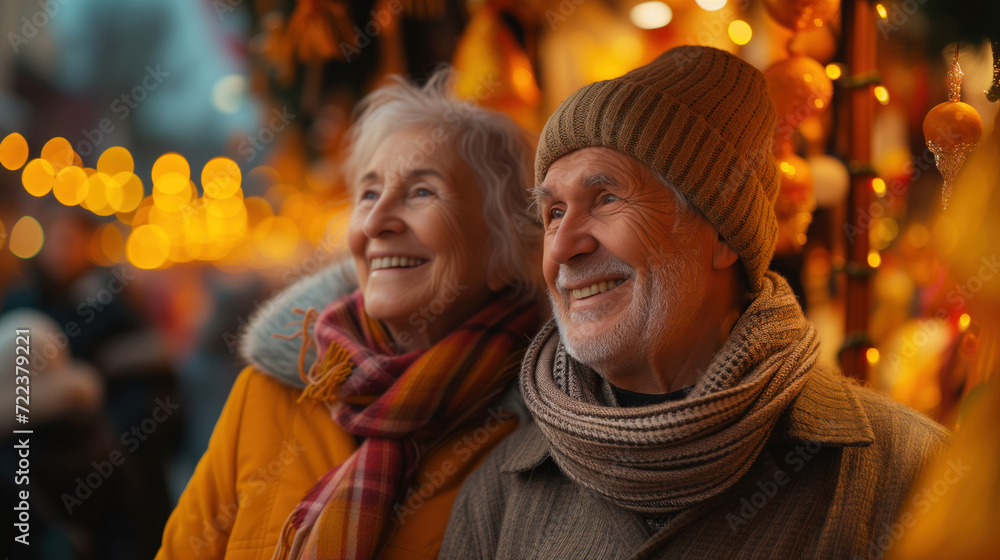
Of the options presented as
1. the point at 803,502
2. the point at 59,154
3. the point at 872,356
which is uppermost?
the point at 59,154

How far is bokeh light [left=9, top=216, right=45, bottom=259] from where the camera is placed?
326cm

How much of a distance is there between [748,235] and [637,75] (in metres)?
0.43

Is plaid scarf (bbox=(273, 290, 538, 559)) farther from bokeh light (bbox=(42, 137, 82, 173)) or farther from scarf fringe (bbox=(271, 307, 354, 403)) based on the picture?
bokeh light (bbox=(42, 137, 82, 173))

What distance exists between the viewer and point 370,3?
2725mm

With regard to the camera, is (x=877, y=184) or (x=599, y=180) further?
(x=877, y=184)

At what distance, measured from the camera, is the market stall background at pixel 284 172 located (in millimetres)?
1765

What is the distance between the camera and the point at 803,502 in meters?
1.32

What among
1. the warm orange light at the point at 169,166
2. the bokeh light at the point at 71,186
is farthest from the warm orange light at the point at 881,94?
the warm orange light at the point at 169,166

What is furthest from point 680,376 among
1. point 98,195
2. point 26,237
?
point 98,195

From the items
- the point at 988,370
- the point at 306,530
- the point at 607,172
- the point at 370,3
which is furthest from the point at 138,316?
the point at 988,370

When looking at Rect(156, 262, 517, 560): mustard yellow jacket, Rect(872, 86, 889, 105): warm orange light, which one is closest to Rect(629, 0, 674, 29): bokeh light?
Rect(872, 86, 889, 105): warm orange light

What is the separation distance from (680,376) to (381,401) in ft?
2.61

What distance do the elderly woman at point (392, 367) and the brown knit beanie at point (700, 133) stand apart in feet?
1.55

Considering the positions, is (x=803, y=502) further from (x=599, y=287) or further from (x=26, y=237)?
(x=26, y=237)
